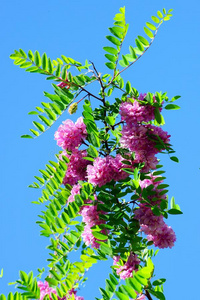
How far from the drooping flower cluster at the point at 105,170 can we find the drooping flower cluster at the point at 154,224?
0.17 metres

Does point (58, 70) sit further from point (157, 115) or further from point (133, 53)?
point (157, 115)

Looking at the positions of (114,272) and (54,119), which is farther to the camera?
(54,119)

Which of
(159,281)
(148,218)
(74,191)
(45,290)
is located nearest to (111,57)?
(74,191)

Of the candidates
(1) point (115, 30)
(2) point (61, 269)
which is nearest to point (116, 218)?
(2) point (61, 269)

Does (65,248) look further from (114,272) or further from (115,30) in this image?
(115,30)

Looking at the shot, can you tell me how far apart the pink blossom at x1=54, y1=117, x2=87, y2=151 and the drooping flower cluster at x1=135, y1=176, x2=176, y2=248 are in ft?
1.88

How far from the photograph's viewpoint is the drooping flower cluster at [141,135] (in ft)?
11.0

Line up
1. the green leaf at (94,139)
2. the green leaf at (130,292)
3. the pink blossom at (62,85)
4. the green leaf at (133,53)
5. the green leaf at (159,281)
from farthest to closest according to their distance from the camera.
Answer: the pink blossom at (62,85) → the green leaf at (133,53) → the green leaf at (94,139) → the green leaf at (159,281) → the green leaf at (130,292)

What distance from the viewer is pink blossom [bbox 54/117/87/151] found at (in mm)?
3600

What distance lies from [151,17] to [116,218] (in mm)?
1439

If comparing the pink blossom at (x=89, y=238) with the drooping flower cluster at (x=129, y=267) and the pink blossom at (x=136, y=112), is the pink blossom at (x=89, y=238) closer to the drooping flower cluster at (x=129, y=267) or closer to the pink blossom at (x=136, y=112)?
the drooping flower cluster at (x=129, y=267)

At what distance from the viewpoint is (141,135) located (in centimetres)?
333

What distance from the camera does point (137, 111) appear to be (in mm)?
3379

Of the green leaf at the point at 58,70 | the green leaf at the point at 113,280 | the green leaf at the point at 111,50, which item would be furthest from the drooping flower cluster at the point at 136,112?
the green leaf at the point at 113,280
